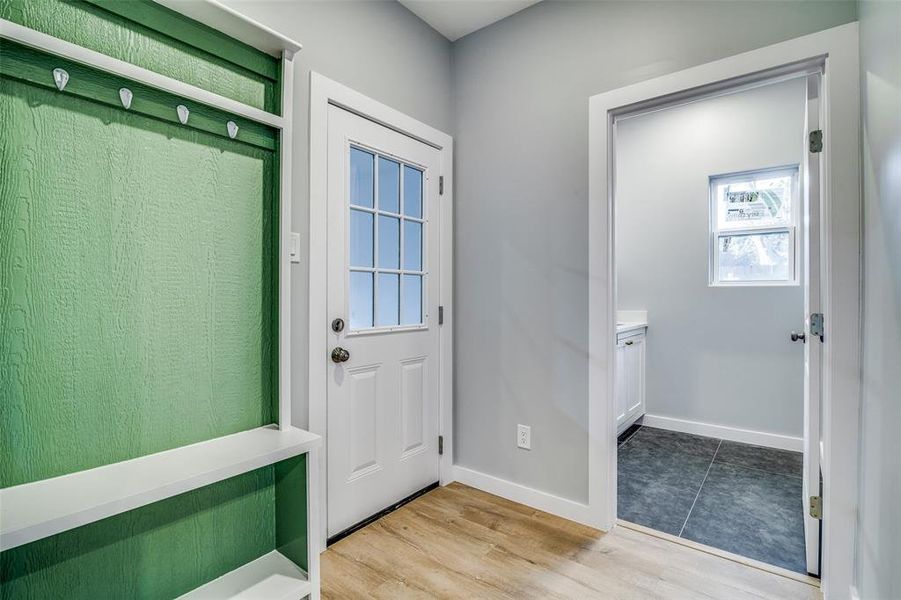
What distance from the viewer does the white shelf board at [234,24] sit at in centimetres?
126

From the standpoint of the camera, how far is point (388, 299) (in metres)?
2.21

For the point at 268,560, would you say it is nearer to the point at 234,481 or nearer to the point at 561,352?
the point at 234,481

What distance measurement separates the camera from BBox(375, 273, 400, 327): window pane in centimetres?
216

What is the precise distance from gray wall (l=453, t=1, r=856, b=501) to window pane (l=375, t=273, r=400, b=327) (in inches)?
18.3


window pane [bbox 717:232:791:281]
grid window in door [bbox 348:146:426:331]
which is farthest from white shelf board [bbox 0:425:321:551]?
window pane [bbox 717:232:791:281]

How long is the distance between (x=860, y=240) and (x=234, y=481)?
7.42 feet

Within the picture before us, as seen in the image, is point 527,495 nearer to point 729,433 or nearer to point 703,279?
point 729,433

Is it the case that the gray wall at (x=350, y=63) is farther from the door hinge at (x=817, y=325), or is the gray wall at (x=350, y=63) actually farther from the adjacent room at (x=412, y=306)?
the door hinge at (x=817, y=325)

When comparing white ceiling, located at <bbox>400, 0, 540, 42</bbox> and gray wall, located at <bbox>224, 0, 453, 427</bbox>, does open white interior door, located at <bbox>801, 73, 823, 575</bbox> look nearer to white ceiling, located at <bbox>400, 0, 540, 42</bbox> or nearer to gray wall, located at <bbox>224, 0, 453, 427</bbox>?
white ceiling, located at <bbox>400, 0, 540, 42</bbox>

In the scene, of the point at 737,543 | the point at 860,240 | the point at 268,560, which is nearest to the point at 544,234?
the point at 860,240

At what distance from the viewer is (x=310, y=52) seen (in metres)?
1.82

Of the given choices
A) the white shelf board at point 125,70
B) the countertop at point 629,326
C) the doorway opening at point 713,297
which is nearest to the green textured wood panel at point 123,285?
the white shelf board at point 125,70

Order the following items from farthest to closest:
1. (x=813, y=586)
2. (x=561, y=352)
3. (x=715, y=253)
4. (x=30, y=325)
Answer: (x=715, y=253)
(x=561, y=352)
(x=813, y=586)
(x=30, y=325)

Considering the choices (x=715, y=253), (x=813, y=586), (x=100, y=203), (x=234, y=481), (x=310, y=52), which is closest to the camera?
(x=100, y=203)
